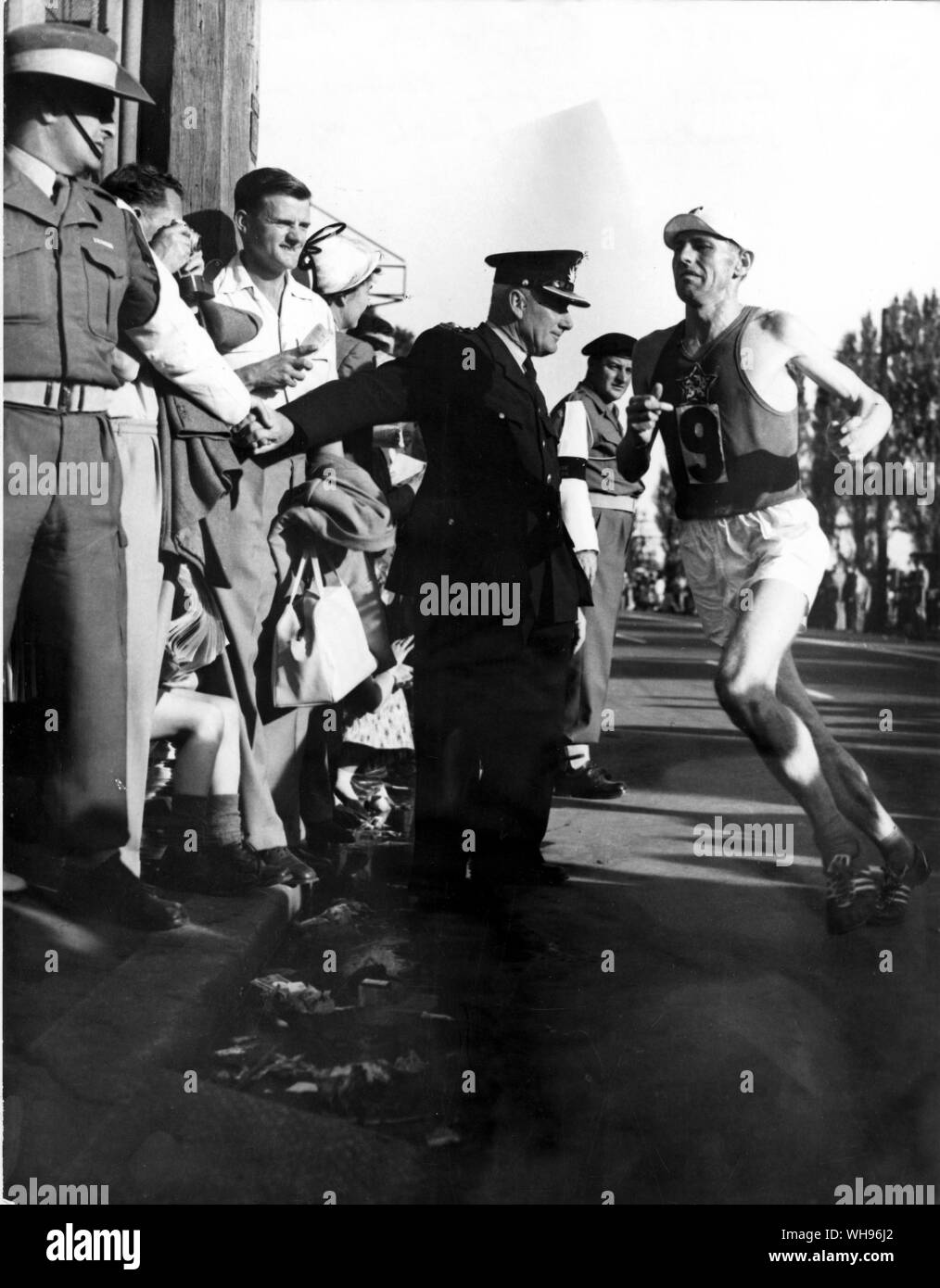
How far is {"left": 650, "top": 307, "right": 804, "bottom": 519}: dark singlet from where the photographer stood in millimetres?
4281

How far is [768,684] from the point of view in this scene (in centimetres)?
430

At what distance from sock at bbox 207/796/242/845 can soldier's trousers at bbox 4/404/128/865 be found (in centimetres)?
24

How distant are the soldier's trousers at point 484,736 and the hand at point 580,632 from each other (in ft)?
0.09

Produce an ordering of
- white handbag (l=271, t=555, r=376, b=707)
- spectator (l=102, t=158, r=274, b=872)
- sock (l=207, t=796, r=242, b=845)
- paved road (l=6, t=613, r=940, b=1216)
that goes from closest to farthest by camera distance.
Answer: paved road (l=6, t=613, r=940, b=1216)
spectator (l=102, t=158, r=274, b=872)
sock (l=207, t=796, r=242, b=845)
white handbag (l=271, t=555, r=376, b=707)

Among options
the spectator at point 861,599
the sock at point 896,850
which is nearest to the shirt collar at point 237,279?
the spectator at point 861,599

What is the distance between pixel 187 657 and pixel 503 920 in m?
1.18

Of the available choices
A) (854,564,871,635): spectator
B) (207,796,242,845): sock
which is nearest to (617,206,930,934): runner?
(854,564,871,635): spectator

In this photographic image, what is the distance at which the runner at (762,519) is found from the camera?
4273 millimetres

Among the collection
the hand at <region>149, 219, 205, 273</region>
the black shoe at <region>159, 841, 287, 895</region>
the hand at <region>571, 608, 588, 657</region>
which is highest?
the hand at <region>149, 219, 205, 273</region>

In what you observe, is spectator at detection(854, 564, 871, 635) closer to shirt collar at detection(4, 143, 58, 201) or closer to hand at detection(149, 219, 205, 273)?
hand at detection(149, 219, 205, 273)

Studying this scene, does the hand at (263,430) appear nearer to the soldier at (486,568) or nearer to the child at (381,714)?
the soldier at (486,568)

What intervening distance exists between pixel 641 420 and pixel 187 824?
69.7 inches
